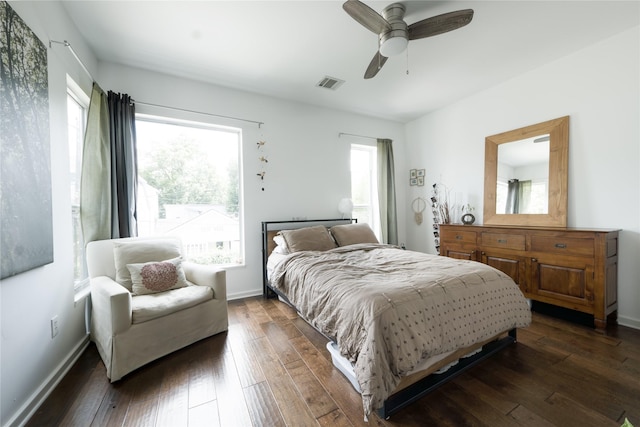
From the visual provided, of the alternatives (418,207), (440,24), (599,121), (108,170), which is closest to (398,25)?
(440,24)

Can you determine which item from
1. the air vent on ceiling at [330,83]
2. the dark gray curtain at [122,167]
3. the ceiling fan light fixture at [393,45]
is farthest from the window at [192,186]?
the ceiling fan light fixture at [393,45]

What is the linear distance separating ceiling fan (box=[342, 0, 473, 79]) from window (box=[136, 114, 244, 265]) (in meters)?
2.13

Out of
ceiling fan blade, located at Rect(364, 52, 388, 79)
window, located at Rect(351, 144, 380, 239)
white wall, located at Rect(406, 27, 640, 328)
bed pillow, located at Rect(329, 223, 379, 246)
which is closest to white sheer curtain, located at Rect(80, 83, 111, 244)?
bed pillow, located at Rect(329, 223, 379, 246)

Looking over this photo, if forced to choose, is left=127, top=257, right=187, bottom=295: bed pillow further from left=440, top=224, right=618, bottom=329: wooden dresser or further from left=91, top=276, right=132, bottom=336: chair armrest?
left=440, top=224, right=618, bottom=329: wooden dresser

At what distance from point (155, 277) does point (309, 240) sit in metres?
1.56

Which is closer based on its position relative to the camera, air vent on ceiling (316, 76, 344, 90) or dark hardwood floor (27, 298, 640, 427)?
dark hardwood floor (27, 298, 640, 427)

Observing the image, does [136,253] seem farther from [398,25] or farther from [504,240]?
[504,240]

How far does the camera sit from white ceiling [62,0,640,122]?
1.97 m

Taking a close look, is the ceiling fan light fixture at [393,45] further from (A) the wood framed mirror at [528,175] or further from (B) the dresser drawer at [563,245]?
(B) the dresser drawer at [563,245]

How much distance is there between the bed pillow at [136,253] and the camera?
7.00ft

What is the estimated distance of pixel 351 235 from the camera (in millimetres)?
3268

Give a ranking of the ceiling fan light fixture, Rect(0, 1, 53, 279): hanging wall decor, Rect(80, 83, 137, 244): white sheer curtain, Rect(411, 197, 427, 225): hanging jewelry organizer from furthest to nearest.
→ Rect(411, 197, 427, 225): hanging jewelry organizer, Rect(80, 83, 137, 244): white sheer curtain, the ceiling fan light fixture, Rect(0, 1, 53, 279): hanging wall decor

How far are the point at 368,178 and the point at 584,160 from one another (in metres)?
2.65

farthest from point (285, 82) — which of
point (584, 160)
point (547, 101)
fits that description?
point (584, 160)
